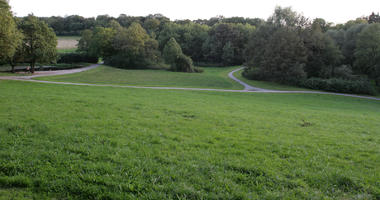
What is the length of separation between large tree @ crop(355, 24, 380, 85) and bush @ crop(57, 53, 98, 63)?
60.2 m

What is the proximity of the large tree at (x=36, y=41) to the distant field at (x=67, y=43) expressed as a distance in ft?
172

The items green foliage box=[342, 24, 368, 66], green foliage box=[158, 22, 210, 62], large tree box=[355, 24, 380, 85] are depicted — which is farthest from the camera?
green foliage box=[158, 22, 210, 62]

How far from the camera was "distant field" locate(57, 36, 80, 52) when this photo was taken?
281 ft

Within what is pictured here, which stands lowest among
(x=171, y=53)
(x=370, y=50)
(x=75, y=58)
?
(x=75, y=58)

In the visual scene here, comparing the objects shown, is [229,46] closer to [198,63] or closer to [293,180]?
[198,63]

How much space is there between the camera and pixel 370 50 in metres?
39.2

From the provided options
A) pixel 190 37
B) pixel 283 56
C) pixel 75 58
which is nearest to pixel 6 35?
pixel 75 58

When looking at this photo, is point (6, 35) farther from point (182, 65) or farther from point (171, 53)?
point (182, 65)

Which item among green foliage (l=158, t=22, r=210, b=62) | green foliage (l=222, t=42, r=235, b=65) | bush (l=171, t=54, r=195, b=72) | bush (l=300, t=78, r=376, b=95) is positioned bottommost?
bush (l=300, t=78, r=376, b=95)

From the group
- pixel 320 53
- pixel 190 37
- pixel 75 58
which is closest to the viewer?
pixel 320 53

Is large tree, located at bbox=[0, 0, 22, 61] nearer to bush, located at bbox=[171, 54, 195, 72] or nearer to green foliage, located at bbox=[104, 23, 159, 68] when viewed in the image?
green foliage, located at bbox=[104, 23, 159, 68]

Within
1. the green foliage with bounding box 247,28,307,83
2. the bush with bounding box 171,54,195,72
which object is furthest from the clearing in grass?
the green foliage with bounding box 247,28,307,83

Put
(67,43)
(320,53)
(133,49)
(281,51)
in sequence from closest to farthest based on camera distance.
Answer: (281,51), (320,53), (133,49), (67,43)

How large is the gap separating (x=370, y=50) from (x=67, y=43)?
96.9 m
